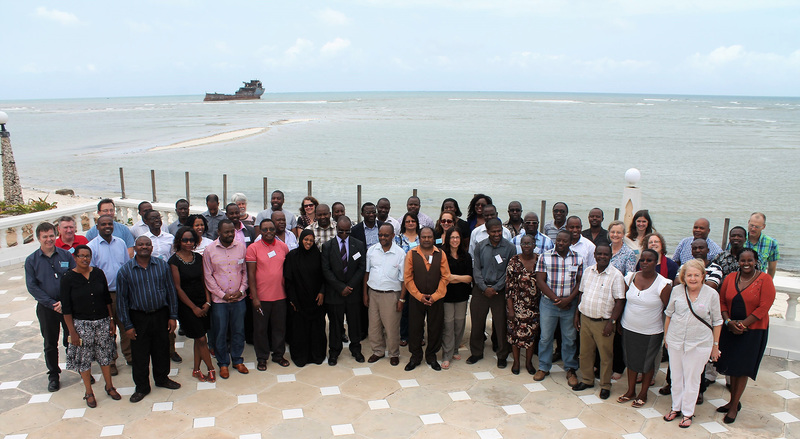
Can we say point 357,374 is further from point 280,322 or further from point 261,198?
point 261,198

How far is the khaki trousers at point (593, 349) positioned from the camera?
5312 millimetres

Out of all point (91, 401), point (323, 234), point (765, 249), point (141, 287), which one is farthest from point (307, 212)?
point (765, 249)

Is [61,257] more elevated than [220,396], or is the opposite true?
[61,257]

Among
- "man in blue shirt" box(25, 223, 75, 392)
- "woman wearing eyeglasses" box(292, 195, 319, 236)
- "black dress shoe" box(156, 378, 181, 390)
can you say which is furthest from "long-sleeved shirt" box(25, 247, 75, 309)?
"woman wearing eyeglasses" box(292, 195, 319, 236)

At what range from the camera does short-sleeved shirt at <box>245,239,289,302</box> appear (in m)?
5.70

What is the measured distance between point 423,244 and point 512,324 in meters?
1.19

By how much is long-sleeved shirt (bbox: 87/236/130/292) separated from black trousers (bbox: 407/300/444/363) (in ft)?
9.62

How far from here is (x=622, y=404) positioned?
5289 mm

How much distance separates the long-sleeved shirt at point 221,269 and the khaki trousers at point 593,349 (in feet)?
10.8

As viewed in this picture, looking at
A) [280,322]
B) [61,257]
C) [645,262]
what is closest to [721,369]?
[645,262]

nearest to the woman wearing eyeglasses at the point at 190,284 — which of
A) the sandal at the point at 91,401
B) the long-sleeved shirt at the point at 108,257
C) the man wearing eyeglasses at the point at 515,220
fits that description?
the long-sleeved shirt at the point at 108,257

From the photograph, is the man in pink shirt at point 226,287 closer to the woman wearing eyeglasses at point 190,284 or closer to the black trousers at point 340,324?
the woman wearing eyeglasses at point 190,284

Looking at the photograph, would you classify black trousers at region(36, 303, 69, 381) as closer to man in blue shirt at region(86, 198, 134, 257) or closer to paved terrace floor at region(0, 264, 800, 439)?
paved terrace floor at region(0, 264, 800, 439)

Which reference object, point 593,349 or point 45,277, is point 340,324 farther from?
point 45,277
